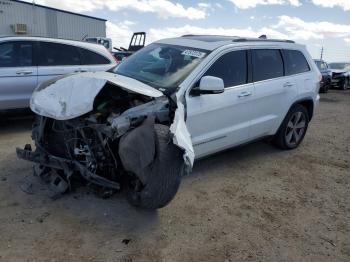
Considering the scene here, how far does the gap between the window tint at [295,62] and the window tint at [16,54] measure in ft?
14.6

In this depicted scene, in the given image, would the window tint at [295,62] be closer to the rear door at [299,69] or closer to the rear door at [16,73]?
the rear door at [299,69]

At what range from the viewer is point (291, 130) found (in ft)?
20.1

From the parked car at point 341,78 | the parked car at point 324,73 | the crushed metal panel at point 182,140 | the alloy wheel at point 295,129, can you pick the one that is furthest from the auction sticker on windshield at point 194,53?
the parked car at point 341,78

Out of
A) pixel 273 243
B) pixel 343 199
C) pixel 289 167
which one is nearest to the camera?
pixel 273 243

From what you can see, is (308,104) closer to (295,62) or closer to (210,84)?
(295,62)

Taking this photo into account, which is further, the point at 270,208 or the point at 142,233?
the point at 270,208

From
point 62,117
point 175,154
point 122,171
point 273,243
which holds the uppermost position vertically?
point 62,117

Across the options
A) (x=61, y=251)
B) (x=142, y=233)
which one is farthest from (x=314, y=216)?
(x=61, y=251)

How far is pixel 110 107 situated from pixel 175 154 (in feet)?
2.92

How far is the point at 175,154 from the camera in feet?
11.6

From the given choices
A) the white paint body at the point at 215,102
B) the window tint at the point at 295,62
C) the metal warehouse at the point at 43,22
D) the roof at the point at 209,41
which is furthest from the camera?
the metal warehouse at the point at 43,22

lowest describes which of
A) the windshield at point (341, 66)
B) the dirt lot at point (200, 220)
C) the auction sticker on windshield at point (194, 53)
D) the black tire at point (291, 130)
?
the dirt lot at point (200, 220)

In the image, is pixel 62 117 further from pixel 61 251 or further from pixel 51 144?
pixel 61 251

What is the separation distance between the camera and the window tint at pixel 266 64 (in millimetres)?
5177
